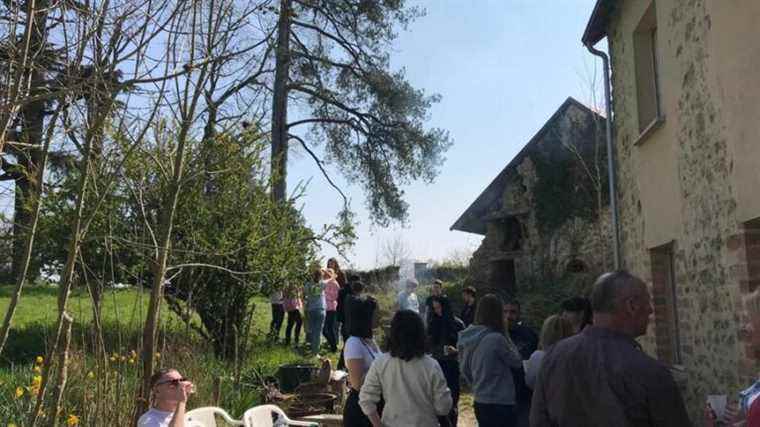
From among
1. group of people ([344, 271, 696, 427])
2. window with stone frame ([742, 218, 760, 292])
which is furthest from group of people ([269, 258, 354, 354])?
window with stone frame ([742, 218, 760, 292])

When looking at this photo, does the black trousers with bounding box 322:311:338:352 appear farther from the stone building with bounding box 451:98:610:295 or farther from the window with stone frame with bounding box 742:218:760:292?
the window with stone frame with bounding box 742:218:760:292

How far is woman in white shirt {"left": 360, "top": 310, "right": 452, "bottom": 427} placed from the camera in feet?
13.3

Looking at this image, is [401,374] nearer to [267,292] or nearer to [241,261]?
[241,261]

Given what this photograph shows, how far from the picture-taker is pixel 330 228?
1127cm

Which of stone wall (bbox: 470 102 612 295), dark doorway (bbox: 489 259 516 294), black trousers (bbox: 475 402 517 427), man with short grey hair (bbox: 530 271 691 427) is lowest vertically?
black trousers (bbox: 475 402 517 427)

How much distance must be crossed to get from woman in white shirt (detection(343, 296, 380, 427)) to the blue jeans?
666 cm

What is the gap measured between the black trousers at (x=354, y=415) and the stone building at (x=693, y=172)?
271cm

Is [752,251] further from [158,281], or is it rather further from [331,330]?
[331,330]

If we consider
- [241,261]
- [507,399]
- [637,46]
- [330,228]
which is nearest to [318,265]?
[330,228]

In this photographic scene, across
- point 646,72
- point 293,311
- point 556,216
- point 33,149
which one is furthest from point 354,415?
point 556,216

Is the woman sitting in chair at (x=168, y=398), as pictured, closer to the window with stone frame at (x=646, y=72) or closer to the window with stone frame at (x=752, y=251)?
the window with stone frame at (x=752, y=251)

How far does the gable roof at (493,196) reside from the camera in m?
17.0

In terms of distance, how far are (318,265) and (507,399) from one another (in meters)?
6.94

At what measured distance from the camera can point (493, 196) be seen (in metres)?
18.0
